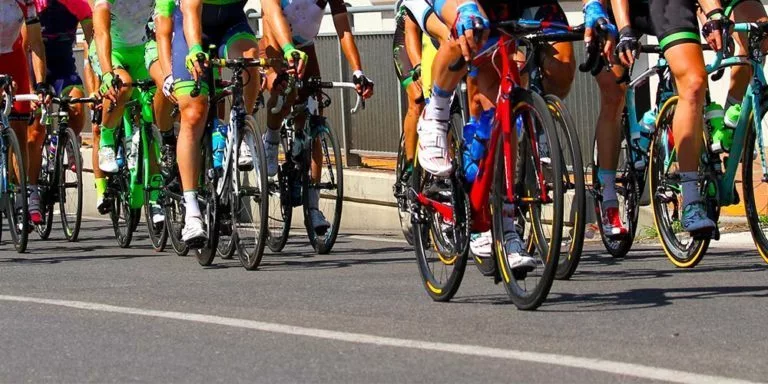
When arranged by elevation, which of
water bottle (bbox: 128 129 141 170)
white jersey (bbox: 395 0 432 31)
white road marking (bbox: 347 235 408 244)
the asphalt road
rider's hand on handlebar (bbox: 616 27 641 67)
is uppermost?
white jersey (bbox: 395 0 432 31)

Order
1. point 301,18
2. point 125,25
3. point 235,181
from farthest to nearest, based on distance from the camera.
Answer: point 125,25 → point 301,18 → point 235,181

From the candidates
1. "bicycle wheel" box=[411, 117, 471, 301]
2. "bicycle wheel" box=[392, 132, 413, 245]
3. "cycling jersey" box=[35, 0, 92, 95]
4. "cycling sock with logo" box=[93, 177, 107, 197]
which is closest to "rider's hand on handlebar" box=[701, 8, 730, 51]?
Answer: "bicycle wheel" box=[411, 117, 471, 301]

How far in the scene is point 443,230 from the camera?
828 centimetres

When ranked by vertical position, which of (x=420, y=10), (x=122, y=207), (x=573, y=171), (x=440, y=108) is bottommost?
(x=122, y=207)

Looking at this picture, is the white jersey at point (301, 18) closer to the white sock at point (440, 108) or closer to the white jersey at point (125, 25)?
the white jersey at point (125, 25)

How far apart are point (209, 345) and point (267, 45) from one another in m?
5.19

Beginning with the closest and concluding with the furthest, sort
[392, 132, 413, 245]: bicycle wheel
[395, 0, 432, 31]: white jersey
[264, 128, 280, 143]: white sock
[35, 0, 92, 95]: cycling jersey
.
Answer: [395, 0, 432, 31]: white jersey, [392, 132, 413, 245]: bicycle wheel, [264, 128, 280, 143]: white sock, [35, 0, 92, 95]: cycling jersey

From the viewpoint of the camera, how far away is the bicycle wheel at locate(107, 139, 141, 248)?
13.2 m

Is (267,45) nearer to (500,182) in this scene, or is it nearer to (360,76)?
(360,76)

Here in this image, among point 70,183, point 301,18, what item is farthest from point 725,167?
point 70,183

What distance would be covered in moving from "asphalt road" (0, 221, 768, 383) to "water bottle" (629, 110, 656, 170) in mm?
531

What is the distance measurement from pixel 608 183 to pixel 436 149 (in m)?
2.14

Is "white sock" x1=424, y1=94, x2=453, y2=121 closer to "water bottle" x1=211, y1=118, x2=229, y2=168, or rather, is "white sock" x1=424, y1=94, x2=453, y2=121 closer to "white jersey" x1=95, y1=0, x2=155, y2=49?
"water bottle" x1=211, y1=118, x2=229, y2=168

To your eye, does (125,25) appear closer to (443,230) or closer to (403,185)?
(403,185)
